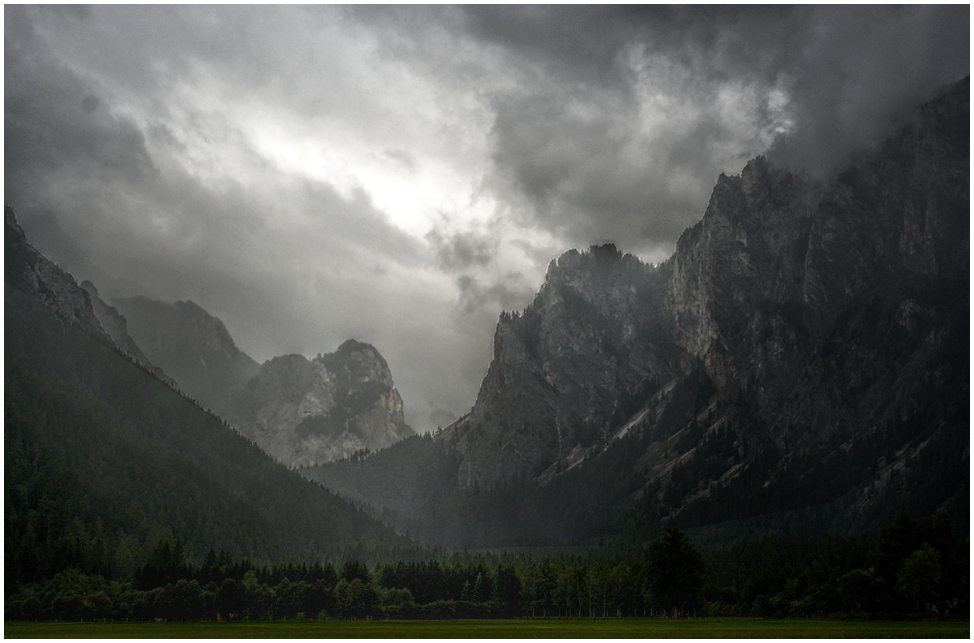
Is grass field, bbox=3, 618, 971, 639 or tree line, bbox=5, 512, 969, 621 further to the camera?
tree line, bbox=5, 512, 969, 621

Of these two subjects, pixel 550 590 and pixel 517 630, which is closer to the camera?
pixel 517 630

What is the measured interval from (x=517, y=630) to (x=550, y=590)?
55.6 meters

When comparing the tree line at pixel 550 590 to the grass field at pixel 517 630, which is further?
the tree line at pixel 550 590

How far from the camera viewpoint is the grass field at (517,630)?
104438mm

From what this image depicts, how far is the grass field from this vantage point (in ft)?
343

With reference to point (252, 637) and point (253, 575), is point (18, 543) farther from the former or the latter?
point (252, 637)

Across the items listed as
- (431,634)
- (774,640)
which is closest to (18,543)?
(431,634)

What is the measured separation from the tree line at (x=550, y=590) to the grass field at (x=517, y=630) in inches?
396

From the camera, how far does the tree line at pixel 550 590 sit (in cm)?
12588

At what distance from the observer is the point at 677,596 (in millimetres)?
151875

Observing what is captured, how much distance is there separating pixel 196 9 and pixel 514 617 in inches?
5489

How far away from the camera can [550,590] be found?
175m

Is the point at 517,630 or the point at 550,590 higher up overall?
the point at 550,590

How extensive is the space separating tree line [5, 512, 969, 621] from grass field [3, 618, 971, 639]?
10.1m
